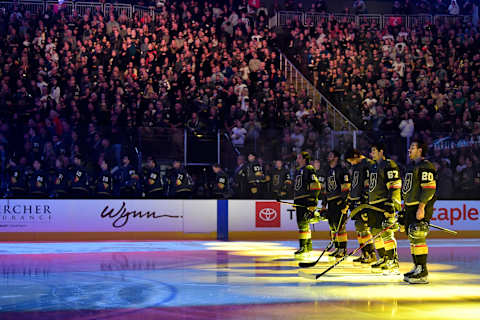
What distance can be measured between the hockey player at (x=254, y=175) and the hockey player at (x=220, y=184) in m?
0.62

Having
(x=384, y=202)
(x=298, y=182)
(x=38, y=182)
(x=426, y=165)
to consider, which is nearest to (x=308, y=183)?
(x=298, y=182)

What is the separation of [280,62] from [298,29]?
2.23 m

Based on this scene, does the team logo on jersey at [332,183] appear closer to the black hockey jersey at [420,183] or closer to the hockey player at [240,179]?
the black hockey jersey at [420,183]

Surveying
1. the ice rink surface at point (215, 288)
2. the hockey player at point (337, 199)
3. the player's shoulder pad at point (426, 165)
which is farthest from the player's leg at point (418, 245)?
the hockey player at point (337, 199)

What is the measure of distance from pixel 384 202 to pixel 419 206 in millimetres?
1284

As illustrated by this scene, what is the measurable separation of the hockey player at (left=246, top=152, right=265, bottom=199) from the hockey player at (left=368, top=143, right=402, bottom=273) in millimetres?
7015

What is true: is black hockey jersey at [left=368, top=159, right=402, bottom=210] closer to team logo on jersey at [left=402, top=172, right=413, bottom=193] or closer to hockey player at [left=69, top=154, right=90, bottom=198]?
team logo on jersey at [left=402, top=172, right=413, bottom=193]

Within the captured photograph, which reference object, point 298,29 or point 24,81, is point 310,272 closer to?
point 24,81

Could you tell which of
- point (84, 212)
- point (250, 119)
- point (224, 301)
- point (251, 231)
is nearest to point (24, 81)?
point (84, 212)

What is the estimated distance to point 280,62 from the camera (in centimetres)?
2384

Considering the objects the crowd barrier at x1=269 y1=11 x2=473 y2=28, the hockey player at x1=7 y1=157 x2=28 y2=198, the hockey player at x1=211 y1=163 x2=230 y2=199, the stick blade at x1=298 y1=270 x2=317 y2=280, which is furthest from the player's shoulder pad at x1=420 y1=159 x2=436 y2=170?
the crowd barrier at x1=269 y1=11 x2=473 y2=28

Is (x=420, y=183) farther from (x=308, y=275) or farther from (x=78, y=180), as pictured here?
(x=78, y=180)

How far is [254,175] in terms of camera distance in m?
17.8

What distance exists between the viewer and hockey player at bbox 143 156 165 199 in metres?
17.3
